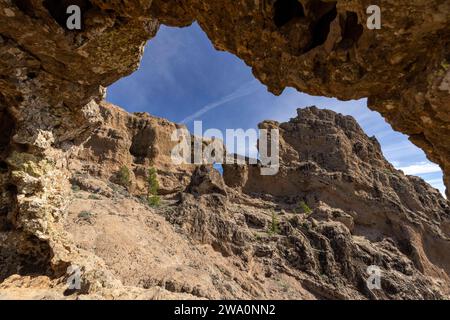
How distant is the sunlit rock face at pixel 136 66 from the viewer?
537 cm

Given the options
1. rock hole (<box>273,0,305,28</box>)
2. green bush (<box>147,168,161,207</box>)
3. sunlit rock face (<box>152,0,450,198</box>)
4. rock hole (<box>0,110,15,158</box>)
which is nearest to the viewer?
sunlit rock face (<box>152,0,450,198</box>)

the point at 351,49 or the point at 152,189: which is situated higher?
the point at 152,189

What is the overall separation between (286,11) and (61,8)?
676 cm

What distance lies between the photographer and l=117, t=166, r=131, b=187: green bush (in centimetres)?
4193

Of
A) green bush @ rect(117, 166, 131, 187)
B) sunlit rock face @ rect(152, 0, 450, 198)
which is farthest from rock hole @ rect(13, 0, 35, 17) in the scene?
green bush @ rect(117, 166, 131, 187)

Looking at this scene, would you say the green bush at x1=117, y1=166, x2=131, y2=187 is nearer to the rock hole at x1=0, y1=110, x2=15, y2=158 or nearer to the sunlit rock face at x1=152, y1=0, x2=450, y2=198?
the rock hole at x1=0, y1=110, x2=15, y2=158

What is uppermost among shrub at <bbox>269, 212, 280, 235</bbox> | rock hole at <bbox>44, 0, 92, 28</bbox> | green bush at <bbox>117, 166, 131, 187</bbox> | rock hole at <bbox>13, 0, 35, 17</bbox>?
green bush at <bbox>117, 166, 131, 187</bbox>

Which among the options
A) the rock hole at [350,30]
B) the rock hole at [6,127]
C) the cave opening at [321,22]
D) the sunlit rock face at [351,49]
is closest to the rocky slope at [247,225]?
the rock hole at [6,127]

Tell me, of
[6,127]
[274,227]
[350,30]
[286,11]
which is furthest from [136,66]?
[274,227]

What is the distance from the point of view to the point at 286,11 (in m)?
7.01

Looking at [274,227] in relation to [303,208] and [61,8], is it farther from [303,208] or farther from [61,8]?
[61,8]

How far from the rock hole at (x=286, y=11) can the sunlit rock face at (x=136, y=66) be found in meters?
0.02

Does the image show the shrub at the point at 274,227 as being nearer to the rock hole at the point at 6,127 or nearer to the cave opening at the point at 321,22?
the rock hole at the point at 6,127

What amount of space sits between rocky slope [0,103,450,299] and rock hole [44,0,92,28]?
224 inches
